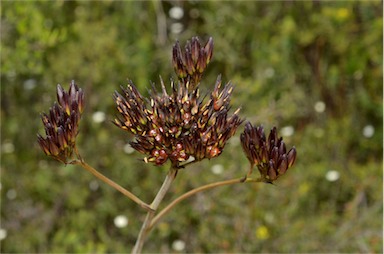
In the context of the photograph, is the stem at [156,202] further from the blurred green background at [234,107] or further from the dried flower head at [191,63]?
the blurred green background at [234,107]

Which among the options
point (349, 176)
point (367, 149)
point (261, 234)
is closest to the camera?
point (261, 234)

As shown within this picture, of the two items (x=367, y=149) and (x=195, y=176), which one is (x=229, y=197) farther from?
(x=367, y=149)

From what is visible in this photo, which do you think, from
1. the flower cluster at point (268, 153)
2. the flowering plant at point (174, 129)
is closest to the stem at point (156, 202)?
the flowering plant at point (174, 129)

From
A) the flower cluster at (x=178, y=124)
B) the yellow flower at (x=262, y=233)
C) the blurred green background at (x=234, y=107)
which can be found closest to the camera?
the flower cluster at (x=178, y=124)

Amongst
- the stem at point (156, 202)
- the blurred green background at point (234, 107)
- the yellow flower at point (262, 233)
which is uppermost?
the blurred green background at point (234, 107)

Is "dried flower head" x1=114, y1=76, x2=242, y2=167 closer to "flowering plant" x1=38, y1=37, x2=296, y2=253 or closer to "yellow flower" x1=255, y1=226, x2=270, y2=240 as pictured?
"flowering plant" x1=38, y1=37, x2=296, y2=253

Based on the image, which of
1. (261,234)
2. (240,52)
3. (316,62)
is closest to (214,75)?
(240,52)

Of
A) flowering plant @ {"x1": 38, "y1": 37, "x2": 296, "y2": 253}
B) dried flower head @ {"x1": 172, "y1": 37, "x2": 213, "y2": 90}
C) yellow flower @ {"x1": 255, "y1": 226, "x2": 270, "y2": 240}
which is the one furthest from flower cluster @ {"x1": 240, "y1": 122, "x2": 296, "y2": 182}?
yellow flower @ {"x1": 255, "y1": 226, "x2": 270, "y2": 240}
